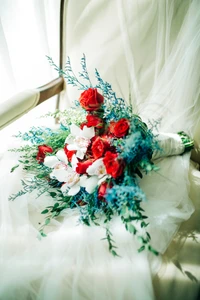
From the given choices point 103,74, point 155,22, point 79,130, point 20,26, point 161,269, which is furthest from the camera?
point 20,26

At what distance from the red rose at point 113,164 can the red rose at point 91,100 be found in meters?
0.14

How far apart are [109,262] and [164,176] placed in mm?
285

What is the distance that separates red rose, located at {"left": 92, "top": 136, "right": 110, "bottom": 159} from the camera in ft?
2.19

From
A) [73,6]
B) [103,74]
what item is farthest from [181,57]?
[73,6]

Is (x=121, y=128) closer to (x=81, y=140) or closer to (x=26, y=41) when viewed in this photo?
(x=81, y=140)

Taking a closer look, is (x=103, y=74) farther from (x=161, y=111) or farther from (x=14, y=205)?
(x=14, y=205)

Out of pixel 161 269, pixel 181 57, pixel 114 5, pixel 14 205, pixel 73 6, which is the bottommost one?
pixel 161 269

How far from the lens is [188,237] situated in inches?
26.1

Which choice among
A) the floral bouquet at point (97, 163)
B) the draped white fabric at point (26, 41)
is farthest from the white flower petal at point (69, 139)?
the draped white fabric at point (26, 41)

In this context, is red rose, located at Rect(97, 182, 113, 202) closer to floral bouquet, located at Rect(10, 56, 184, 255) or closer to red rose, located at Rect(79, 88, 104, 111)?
floral bouquet, located at Rect(10, 56, 184, 255)

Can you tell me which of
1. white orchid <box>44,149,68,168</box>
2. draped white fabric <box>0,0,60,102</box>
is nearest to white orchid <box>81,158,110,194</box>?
white orchid <box>44,149,68,168</box>

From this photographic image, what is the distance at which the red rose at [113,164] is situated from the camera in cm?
61

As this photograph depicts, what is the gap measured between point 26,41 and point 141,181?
1.04 meters

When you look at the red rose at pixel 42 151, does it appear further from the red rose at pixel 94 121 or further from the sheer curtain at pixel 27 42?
the sheer curtain at pixel 27 42
